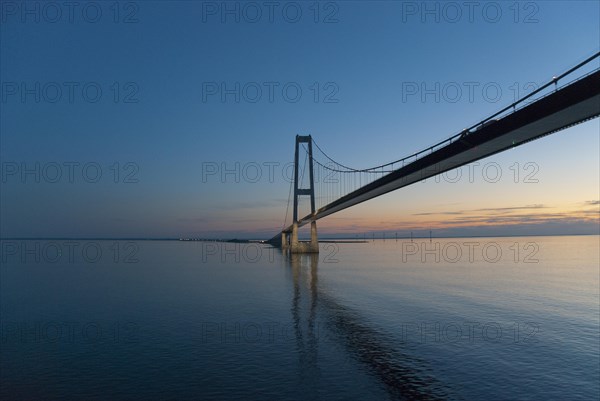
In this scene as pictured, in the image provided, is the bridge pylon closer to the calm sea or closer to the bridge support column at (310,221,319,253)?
the bridge support column at (310,221,319,253)

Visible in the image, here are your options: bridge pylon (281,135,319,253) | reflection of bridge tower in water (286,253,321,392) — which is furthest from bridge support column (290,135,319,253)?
reflection of bridge tower in water (286,253,321,392)

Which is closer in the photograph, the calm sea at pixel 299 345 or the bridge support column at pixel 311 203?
the calm sea at pixel 299 345

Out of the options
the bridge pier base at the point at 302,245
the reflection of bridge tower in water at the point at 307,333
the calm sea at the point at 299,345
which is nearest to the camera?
the calm sea at the point at 299,345

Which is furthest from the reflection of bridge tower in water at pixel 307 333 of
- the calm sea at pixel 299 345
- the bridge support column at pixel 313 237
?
the bridge support column at pixel 313 237

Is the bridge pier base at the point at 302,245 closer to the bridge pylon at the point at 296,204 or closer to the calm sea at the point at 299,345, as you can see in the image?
the bridge pylon at the point at 296,204

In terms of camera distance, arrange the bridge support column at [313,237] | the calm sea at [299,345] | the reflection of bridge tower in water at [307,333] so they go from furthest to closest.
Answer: the bridge support column at [313,237]
the reflection of bridge tower in water at [307,333]
the calm sea at [299,345]

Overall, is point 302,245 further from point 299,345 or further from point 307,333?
point 299,345

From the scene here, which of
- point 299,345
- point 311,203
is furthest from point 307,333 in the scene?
point 311,203

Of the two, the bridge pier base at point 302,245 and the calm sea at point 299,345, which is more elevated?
the bridge pier base at point 302,245

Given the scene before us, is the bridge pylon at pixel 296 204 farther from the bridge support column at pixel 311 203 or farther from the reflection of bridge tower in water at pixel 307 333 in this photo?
the reflection of bridge tower in water at pixel 307 333

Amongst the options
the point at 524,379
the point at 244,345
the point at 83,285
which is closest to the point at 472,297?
the point at 524,379

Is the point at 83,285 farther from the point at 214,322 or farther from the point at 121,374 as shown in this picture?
the point at 121,374
